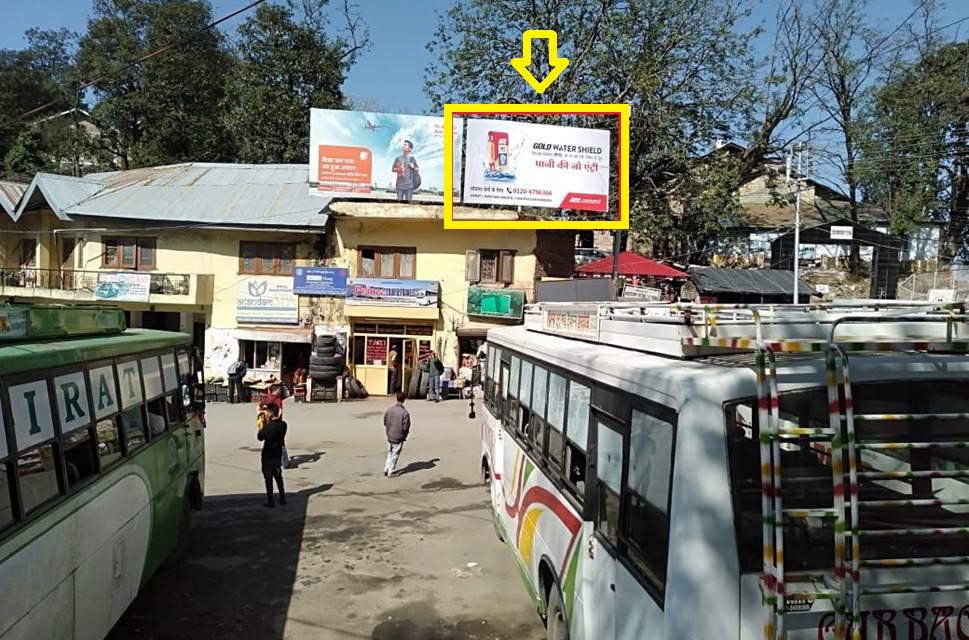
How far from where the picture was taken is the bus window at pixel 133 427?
18.5 ft

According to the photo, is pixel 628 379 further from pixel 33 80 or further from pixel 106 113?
pixel 33 80

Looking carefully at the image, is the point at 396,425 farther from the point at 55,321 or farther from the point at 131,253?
the point at 131,253

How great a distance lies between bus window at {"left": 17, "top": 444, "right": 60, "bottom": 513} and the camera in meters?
3.83

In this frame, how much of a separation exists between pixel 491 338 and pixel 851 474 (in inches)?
254

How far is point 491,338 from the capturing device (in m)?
8.94

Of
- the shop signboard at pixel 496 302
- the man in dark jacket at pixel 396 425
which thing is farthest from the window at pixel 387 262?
the man in dark jacket at pixel 396 425

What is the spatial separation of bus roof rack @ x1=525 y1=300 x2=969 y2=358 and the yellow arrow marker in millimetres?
24444

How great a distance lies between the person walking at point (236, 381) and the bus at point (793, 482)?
2066 centimetres

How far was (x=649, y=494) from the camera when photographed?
338cm

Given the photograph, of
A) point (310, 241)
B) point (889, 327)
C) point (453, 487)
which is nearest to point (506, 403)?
point (453, 487)

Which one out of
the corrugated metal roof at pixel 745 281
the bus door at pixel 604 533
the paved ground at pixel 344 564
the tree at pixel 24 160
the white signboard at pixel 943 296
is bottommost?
the paved ground at pixel 344 564

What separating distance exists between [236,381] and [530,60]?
17.3 meters

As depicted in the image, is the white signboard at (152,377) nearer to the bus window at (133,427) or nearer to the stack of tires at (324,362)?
the bus window at (133,427)

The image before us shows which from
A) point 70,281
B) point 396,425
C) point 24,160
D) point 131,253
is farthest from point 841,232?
point 24,160
